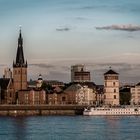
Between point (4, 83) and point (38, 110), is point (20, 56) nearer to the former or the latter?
point (4, 83)

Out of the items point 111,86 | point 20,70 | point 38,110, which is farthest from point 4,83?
point 111,86

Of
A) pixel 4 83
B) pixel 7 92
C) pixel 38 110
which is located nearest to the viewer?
pixel 38 110

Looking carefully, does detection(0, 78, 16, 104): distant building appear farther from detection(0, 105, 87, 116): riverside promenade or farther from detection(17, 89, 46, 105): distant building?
detection(0, 105, 87, 116): riverside promenade

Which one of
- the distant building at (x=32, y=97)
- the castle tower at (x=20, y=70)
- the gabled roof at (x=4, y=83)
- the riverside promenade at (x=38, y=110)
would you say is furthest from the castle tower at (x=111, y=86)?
the gabled roof at (x=4, y=83)

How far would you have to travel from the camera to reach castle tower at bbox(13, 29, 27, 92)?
186750 mm

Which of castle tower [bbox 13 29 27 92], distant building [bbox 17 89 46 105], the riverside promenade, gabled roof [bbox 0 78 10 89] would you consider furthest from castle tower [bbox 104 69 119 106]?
gabled roof [bbox 0 78 10 89]

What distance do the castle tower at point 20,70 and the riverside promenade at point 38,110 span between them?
20854 millimetres

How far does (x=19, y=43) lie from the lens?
188 meters

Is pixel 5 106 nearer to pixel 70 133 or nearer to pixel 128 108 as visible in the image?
pixel 128 108

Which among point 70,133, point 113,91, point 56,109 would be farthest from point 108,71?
point 70,133

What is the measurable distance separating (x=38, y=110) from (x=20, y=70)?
87.4ft

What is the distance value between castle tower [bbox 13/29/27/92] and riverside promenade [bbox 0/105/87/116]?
2085 cm

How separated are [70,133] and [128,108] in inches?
2920

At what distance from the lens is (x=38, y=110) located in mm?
165500
